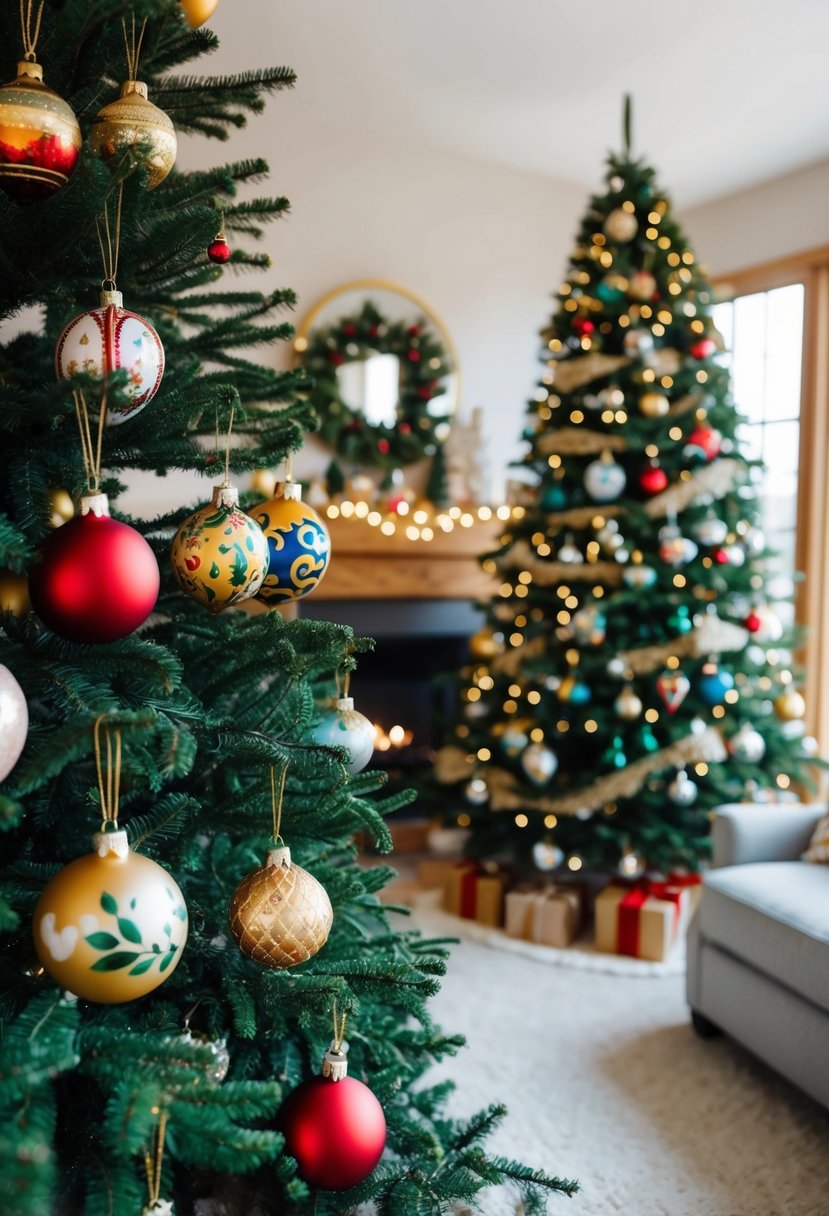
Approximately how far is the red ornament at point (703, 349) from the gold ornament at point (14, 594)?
2.56m

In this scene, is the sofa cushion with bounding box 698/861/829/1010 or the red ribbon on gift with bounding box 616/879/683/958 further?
the red ribbon on gift with bounding box 616/879/683/958

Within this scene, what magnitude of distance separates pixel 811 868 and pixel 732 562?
1128mm

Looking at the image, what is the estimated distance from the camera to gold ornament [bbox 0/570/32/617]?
1.15 meters

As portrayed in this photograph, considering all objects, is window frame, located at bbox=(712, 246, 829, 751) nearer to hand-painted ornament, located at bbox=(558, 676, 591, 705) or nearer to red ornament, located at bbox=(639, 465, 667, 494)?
red ornament, located at bbox=(639, 465, 667, 494)

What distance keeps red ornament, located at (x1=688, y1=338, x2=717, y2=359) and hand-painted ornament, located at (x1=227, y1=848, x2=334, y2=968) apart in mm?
2502

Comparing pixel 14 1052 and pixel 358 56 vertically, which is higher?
pixel 358 56

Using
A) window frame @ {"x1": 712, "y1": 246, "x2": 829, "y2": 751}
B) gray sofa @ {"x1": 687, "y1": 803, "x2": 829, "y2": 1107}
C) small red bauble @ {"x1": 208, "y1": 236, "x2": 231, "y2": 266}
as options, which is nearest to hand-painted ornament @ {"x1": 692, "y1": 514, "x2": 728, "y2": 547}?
gray sofa @ {"x1": 687, "y1": 803, "x2": 829, "y2": 1107}

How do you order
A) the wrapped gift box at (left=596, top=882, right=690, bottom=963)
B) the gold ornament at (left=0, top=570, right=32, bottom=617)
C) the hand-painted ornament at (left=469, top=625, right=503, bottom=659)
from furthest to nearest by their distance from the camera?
the hand-painted ornament at (left=469, top=625, right=503, bottom=659)
the wrapped gift box at (left=596, top=882, right=690, bottom=963)
the gold ornament at (left=0, top=570, right=32, bottom=617)

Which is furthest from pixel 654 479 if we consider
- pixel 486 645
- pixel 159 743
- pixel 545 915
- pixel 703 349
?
pixel 159 743

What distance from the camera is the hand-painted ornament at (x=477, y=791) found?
3154mm

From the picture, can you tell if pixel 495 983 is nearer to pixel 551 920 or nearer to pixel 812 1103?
pixel 551 920

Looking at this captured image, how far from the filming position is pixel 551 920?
2.99 metres

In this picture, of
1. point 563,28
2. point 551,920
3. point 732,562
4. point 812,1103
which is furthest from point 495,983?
point 563,28

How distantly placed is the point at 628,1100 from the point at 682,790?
1.04 metres
